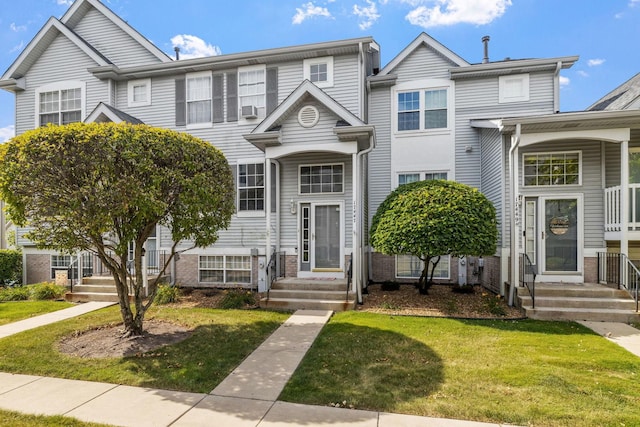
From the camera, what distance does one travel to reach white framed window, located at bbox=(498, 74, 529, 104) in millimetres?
10812

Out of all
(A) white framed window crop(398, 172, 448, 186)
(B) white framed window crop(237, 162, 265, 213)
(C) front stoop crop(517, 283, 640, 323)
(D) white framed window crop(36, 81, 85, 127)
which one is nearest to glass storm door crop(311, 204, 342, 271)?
(B) white framed window crop(237, 162, 265, 213)

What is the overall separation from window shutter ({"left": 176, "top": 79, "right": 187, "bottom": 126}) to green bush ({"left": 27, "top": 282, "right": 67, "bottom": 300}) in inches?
251

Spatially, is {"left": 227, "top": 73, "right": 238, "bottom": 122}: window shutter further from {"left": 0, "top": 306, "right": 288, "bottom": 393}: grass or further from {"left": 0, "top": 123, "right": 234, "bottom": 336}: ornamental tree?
{"left": 0, "top": 306, "right": 288, "bottom": 393}: grass

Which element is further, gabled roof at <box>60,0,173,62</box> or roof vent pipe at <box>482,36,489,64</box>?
roof vent pipe at <box>482,36,489,64</box>

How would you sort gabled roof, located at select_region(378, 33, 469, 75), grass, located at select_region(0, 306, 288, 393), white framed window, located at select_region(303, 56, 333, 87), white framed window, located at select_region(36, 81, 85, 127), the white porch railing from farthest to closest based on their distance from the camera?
1. white framed window, located at select_region(36, 81, 85, 127)
2. gabled roof, located at select_region(378, 33, 469, 75)
3. white framed window, located at select_region(303, 56, 333, 87)
4. the white porch railing
5. grass, located at select_region(0, 306, 288, 393)

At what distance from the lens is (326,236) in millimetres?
10250

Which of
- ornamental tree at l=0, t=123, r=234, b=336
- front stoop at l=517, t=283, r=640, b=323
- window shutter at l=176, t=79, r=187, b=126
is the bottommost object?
front stoop at l=517, t=283, r=640, b=323

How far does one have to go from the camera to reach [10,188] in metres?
5.14

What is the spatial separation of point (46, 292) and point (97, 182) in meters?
7.37

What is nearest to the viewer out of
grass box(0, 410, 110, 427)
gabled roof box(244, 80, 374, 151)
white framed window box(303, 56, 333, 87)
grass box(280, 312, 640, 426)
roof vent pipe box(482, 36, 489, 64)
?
grass box(0, 410, 110, 427)

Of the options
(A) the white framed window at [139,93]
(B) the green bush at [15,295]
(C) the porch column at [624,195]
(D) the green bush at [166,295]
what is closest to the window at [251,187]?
(D) the green bush at [166,295]

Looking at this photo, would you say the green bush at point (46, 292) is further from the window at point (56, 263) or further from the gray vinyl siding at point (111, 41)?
the gray vinyl siding at point (111, 41)

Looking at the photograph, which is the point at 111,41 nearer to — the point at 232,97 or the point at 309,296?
the point at 232,97

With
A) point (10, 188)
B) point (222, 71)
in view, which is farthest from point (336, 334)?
point (222, 71)
